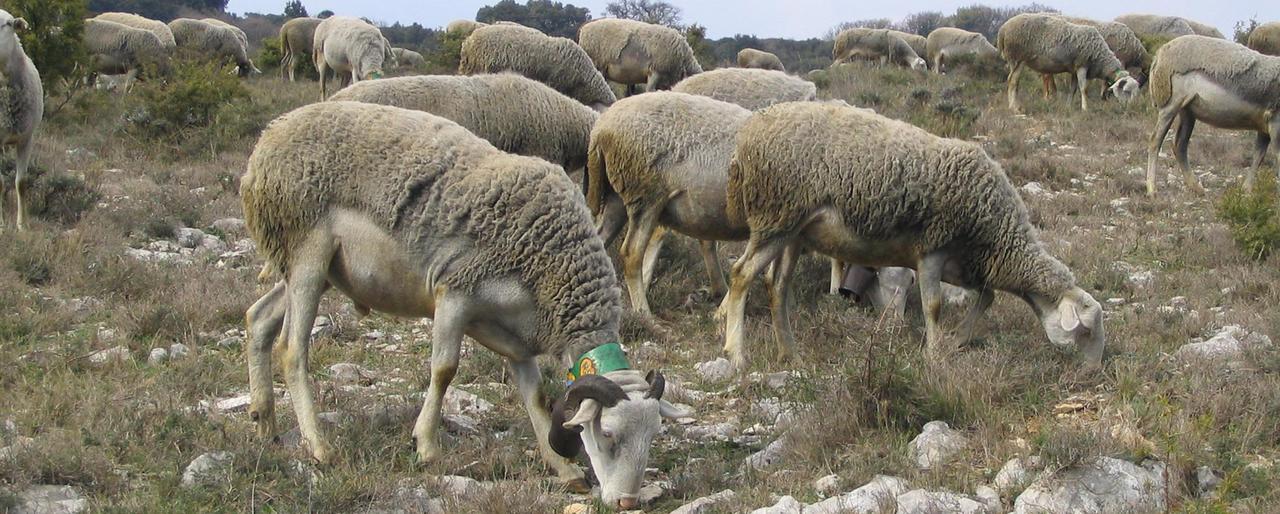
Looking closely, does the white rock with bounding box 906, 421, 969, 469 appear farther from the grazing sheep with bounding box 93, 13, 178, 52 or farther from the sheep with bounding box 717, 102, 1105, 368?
the grazing sheep with bounding box 93, 13, 178, 52

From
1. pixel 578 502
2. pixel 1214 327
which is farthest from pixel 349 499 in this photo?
pixel 1214 327

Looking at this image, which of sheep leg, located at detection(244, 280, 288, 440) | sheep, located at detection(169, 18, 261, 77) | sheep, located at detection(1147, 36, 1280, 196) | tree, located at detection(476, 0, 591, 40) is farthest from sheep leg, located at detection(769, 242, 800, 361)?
tree, located at detection(476, 0, 591, 40)

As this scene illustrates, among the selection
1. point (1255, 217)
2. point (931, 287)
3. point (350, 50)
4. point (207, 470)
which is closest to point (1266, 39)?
point (1255, 217)

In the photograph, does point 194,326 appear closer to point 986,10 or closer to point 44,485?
point 44,485

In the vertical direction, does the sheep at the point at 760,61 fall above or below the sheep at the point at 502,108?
below

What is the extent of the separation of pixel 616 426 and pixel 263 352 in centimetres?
202

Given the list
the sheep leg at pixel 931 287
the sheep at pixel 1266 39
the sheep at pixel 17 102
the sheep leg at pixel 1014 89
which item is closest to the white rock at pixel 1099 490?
the sheep leg at pixel 931 287

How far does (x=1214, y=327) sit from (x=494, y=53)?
899 cm

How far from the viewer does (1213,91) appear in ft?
46.7

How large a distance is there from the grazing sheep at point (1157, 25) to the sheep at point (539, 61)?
22.8m

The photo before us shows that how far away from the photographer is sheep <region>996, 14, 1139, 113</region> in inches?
852

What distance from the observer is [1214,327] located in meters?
8.31

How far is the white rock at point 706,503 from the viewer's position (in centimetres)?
530

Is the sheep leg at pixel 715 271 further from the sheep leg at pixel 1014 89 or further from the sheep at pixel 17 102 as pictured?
the sheep leg at pixel 1014 89
